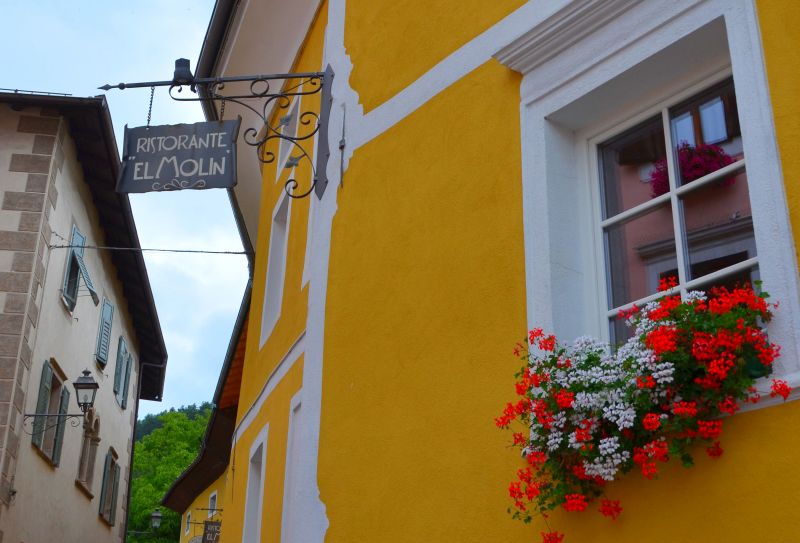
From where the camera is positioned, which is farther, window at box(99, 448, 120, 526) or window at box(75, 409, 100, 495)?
window at box(99, 448, 120, 526)

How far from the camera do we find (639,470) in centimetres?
415

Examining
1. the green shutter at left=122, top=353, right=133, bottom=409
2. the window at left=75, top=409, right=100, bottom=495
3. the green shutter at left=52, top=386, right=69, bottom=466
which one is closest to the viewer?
the green shutter at left=52, top=386, right=69, bottom=466

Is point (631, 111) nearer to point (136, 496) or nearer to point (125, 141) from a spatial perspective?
point (125, 141)

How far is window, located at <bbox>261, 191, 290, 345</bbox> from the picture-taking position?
10.6 m

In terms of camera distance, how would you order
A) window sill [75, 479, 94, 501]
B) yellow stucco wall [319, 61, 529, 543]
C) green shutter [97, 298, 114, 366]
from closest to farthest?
yellow stucco wall [319, 61, 529, 543]
window sill [75, 479, 94, 501]
green shutter [97, 298, 114, 366]

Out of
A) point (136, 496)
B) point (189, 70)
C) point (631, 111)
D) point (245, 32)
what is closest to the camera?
point (631, 111)

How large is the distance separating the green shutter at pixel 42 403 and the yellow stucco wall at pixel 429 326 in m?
10.1

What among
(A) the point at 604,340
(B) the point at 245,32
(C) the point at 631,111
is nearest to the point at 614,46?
(C) the point at 631,111

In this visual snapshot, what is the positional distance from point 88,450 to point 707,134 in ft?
57.9

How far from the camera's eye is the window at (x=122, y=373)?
22.8 metres

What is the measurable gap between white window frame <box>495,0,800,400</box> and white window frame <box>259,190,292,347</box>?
5.14m

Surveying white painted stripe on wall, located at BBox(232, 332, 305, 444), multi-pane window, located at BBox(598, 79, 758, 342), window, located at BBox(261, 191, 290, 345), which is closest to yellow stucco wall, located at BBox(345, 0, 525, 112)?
multi-pane window, located at BBox(598, 79, 758, 342)

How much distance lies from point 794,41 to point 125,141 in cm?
518

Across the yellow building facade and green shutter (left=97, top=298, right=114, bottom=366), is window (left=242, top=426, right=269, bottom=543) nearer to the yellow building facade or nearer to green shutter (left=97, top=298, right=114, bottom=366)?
the yellow building facade
